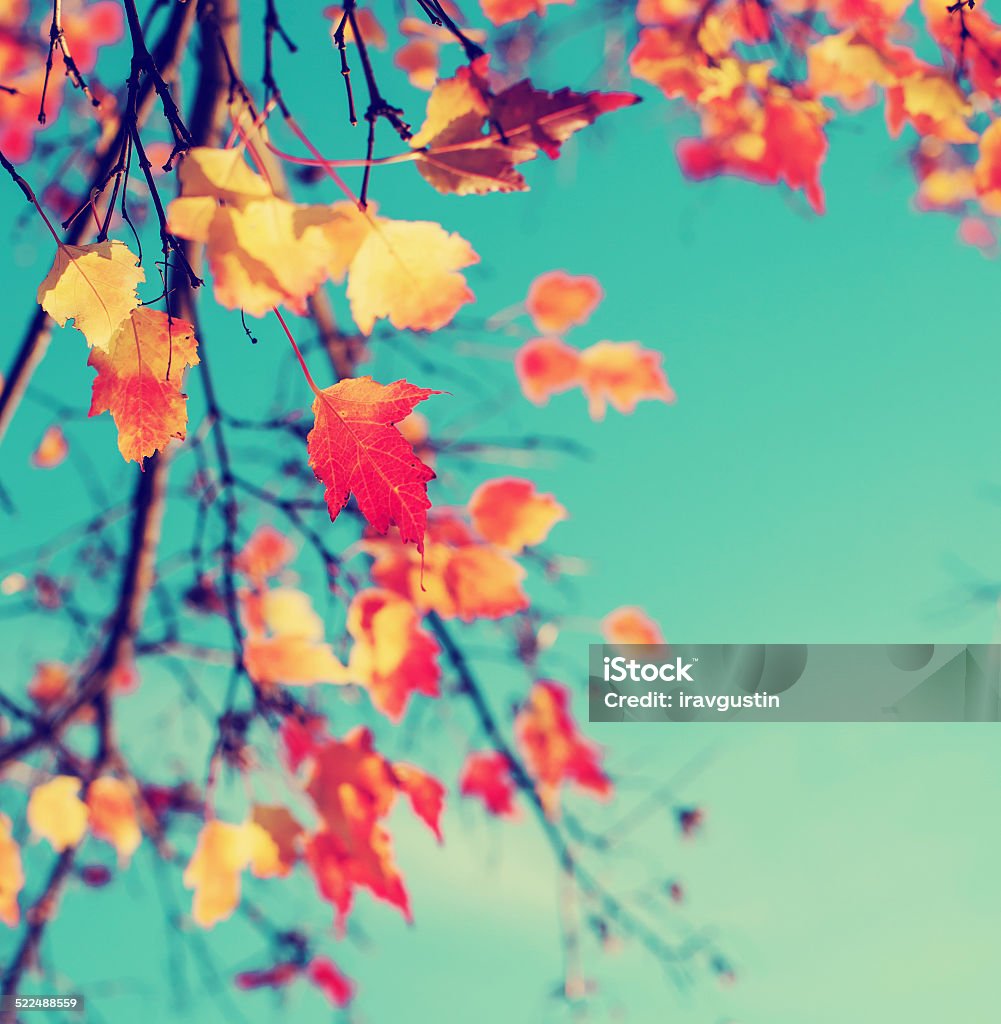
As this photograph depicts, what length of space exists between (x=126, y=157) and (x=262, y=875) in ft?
3.55

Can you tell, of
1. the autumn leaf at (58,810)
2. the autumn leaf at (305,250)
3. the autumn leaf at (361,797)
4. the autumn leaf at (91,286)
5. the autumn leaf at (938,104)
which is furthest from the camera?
the autumn leaf at (58,810)

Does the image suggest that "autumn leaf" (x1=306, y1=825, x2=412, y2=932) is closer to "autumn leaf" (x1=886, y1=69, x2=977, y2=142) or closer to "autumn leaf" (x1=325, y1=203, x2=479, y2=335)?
"autumn leaf" (x1=325, y1=203, x2=479, y2=335)

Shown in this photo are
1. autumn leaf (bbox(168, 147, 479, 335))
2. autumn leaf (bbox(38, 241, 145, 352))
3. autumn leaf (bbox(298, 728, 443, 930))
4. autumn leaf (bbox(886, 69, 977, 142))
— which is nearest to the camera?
autumn leaf (bbox(38, 241, 145, 352))

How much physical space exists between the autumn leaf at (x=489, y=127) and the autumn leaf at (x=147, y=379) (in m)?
0.26

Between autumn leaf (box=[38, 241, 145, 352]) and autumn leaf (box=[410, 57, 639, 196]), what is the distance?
0.87ft

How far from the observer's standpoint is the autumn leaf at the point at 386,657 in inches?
50.7

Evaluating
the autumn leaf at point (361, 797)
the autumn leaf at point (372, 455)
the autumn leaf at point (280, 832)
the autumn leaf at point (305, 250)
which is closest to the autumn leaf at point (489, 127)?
the autumn leaf at point (305, 250)

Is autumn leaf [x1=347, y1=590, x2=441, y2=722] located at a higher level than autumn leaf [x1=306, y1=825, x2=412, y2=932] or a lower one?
higher

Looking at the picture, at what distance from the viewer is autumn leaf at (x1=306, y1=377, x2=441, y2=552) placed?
69 centimetres

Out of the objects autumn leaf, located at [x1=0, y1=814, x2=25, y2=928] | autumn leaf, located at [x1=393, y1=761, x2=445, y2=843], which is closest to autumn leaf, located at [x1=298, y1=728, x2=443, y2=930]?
autumn leaf, located at [x1=393, y1=761, x2=445, y2=843]

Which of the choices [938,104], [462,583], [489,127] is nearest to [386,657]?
[462,583]

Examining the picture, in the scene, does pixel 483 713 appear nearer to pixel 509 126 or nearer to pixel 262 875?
pixel 262 875

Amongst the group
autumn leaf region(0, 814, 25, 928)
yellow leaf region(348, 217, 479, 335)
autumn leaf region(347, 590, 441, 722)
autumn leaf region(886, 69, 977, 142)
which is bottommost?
autumn leaf region(0, 814, 25, 928)

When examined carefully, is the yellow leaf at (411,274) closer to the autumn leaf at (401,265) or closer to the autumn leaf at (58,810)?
the autumn leaf at (401,265)
